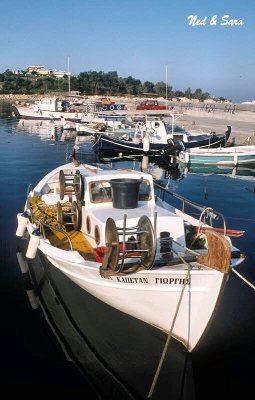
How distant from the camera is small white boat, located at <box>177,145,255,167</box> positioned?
35.2 metres

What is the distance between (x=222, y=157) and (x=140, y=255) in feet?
92.4

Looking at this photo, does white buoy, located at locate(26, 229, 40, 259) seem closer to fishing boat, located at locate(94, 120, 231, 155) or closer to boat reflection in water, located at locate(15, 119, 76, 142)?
fishing boat, located at locate(94, 120, 231, 155)

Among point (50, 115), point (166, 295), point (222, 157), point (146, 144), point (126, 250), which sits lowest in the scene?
point (166, 295)

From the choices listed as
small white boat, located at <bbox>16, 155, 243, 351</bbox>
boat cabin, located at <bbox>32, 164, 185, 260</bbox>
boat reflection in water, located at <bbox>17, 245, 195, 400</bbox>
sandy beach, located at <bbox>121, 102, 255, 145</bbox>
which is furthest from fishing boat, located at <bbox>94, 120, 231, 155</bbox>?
boat reflection in water, located at <bbox>17, 245, 195, 400</bbox>

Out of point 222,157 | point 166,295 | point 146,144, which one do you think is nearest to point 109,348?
point 166,295

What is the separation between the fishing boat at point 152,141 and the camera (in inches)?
1577

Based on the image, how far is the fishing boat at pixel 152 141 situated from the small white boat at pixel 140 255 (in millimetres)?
27344

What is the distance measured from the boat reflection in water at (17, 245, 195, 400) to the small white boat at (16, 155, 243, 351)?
46cm

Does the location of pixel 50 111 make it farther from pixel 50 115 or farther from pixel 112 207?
pixel 112 207

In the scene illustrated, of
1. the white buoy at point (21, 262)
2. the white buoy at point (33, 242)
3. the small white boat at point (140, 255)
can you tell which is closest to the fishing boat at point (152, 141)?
the white buoy at point (21, 262)

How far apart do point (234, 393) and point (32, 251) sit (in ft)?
22.3

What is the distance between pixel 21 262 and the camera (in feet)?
47.9

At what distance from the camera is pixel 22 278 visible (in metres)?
13.3

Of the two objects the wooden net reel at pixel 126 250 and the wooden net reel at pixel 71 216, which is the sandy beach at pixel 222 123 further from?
the wooden net reel at pixel 126 250
